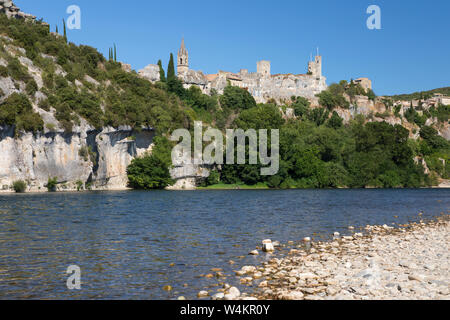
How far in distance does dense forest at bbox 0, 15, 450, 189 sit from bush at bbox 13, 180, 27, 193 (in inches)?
208

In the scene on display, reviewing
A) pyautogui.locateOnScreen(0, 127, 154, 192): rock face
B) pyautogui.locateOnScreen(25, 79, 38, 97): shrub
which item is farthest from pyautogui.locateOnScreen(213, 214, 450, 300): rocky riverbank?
pyautogui.locateOnScreen(25, 79, 38, 97): shrub

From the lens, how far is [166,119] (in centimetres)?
6981

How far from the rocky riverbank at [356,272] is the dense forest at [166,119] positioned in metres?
40.3

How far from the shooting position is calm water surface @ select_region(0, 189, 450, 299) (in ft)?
37.3

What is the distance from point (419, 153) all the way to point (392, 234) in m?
87.0

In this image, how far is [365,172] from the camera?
7512cm

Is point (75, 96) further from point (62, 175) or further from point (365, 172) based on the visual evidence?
point (365, 172)

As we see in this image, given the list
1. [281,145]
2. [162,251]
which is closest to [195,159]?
[281,145]

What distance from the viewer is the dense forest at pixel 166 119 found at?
53.4m

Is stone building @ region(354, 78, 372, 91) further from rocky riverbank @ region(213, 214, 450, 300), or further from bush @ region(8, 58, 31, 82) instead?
rocky riverbank @ region(213, 214, 450, 300)

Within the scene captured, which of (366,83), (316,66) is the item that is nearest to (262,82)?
(316,66)

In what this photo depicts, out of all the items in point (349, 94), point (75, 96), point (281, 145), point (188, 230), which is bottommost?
point (188, 230)

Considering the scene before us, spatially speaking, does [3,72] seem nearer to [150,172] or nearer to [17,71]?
[17,71]
